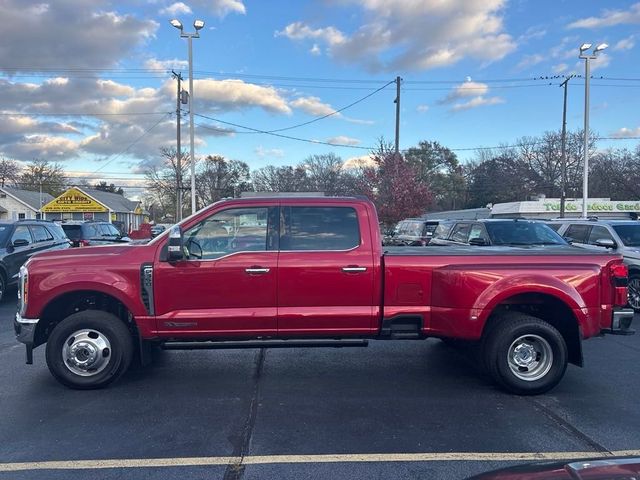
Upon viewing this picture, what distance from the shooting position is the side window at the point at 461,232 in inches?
461

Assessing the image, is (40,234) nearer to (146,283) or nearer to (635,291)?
(146,283)

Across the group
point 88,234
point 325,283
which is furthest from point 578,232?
point 88,234

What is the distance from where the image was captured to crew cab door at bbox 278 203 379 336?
5250mm

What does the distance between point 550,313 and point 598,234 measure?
6.90 m

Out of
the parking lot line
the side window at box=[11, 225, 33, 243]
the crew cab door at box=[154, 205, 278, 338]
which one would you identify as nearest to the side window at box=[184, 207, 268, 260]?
the crew cab door at box=[154, 205, 278, 338]

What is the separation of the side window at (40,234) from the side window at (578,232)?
43.1 ft

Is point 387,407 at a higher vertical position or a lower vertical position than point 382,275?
lower

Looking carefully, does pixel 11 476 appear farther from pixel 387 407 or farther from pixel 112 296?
pixel 387 407

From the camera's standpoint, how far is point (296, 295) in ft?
17.3

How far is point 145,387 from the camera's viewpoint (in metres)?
5.46

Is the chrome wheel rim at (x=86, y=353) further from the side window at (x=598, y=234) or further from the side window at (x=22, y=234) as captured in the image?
the side window at (x=598, y=234)

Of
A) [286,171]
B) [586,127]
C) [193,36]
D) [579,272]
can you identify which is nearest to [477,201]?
[286,171]

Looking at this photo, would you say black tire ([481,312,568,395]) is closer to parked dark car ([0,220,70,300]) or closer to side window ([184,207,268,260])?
side window ([184,207,268,260])

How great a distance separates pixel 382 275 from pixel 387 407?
1.32 metres
